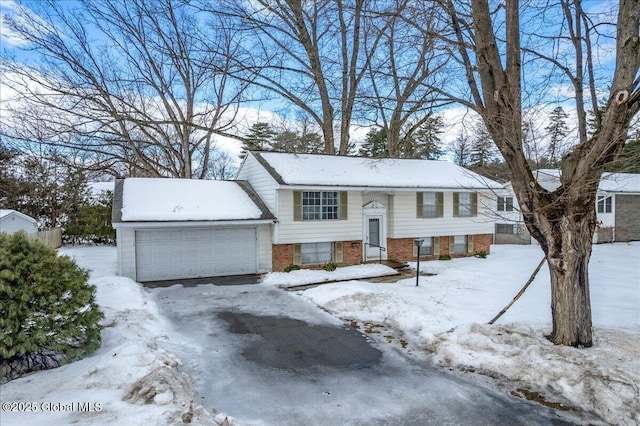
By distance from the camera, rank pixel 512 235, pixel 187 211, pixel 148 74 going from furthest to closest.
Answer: pixel 512 235, pixel 148 74, pixel 187 211

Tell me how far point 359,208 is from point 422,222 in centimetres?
338

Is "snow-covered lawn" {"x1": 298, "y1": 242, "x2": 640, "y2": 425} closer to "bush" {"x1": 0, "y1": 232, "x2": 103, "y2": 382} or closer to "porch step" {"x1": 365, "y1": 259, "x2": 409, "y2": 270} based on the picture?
"porch step" {"x1": 365, "y1": 259, "x2": 409, "y2": 270}

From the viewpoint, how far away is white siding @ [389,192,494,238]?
16797mm

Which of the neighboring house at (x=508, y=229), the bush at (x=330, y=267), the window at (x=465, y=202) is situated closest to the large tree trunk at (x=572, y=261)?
the bush at (x=330, y=267)

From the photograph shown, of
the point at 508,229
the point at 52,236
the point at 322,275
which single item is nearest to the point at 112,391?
the point at 322,275

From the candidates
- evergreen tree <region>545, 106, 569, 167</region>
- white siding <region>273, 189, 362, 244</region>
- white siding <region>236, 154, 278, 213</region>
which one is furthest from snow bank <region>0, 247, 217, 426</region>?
white siding <region>236, 154, 278, 213</region>

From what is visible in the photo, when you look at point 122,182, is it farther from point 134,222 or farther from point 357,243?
point 357,243

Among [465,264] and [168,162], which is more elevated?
[168,162]

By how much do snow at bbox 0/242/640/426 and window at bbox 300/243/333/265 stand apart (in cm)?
313

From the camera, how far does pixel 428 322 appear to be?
7910 millimetres

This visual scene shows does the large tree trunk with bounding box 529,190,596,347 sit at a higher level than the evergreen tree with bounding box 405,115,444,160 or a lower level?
lower

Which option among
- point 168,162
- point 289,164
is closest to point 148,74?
point 168,162

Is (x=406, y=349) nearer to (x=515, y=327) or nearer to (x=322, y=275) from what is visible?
(x=515, y=327)

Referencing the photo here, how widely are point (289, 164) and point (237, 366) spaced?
11.1 m
